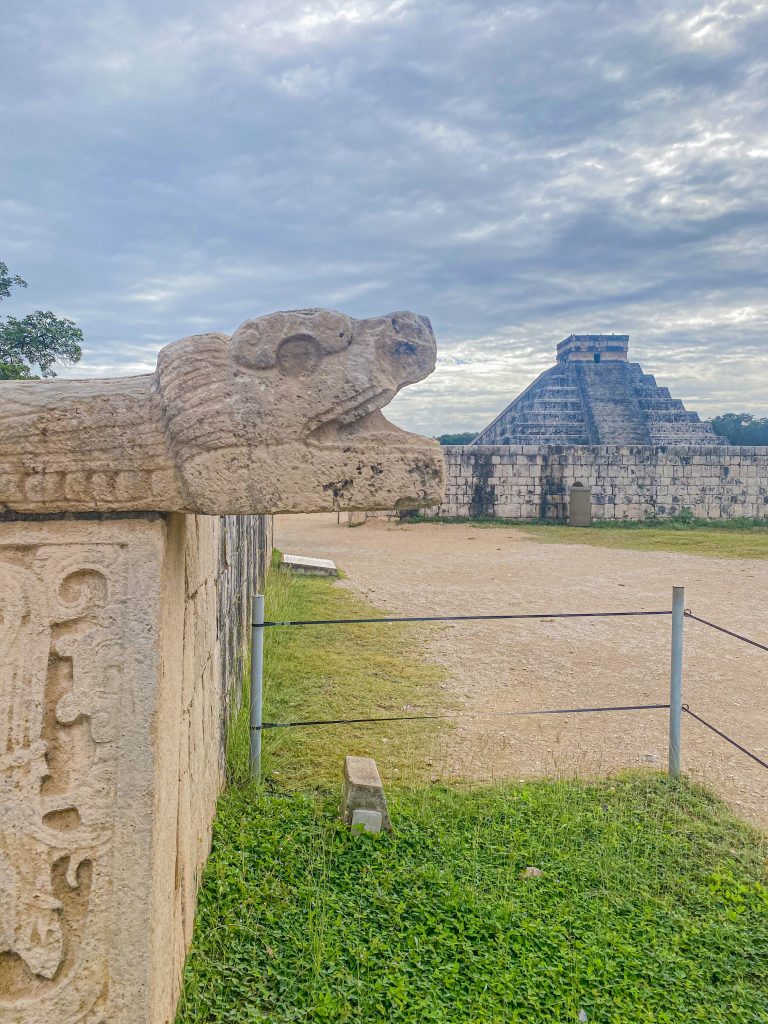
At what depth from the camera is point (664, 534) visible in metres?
15.0

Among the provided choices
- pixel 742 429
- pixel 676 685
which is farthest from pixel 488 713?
pixel 742 429

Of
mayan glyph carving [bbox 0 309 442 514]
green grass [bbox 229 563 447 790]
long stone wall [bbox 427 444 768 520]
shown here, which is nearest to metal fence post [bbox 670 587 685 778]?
green grass [bbox 229 563 447 790]

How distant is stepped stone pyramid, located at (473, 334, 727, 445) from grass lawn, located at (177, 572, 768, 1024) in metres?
20.1

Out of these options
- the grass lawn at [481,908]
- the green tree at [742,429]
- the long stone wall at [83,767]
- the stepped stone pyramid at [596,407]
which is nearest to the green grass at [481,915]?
the grass lawn at [481,908]

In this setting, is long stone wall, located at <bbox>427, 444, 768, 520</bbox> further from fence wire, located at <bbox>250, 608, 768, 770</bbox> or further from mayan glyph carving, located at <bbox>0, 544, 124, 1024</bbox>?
mayan glyph carving, located at <bbox>0, 544, 124, 1024</bbox>

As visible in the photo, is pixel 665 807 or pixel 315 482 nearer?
pixel 315 482

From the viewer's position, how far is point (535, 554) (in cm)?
1192

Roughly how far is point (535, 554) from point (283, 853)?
9.51 meters

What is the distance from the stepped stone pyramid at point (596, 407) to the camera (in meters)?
23.9

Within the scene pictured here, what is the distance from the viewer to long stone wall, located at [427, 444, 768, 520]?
55.3 ft

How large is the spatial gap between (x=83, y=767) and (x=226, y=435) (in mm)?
807

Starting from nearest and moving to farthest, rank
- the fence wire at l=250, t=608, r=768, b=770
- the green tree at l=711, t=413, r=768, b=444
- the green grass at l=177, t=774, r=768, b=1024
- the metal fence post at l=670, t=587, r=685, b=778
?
the green grass at l=177, t=774, r=768, b=1024, the fence wire at l=250, t=608, r=768, b=770, the metal fence post at l=670, t=587, r=685, b=778, the green tree at l=711, t=413, r=768, b=444

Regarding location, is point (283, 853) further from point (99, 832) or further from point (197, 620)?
point (99, 832)

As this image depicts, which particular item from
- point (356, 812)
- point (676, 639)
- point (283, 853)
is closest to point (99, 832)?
point (283, 853)
